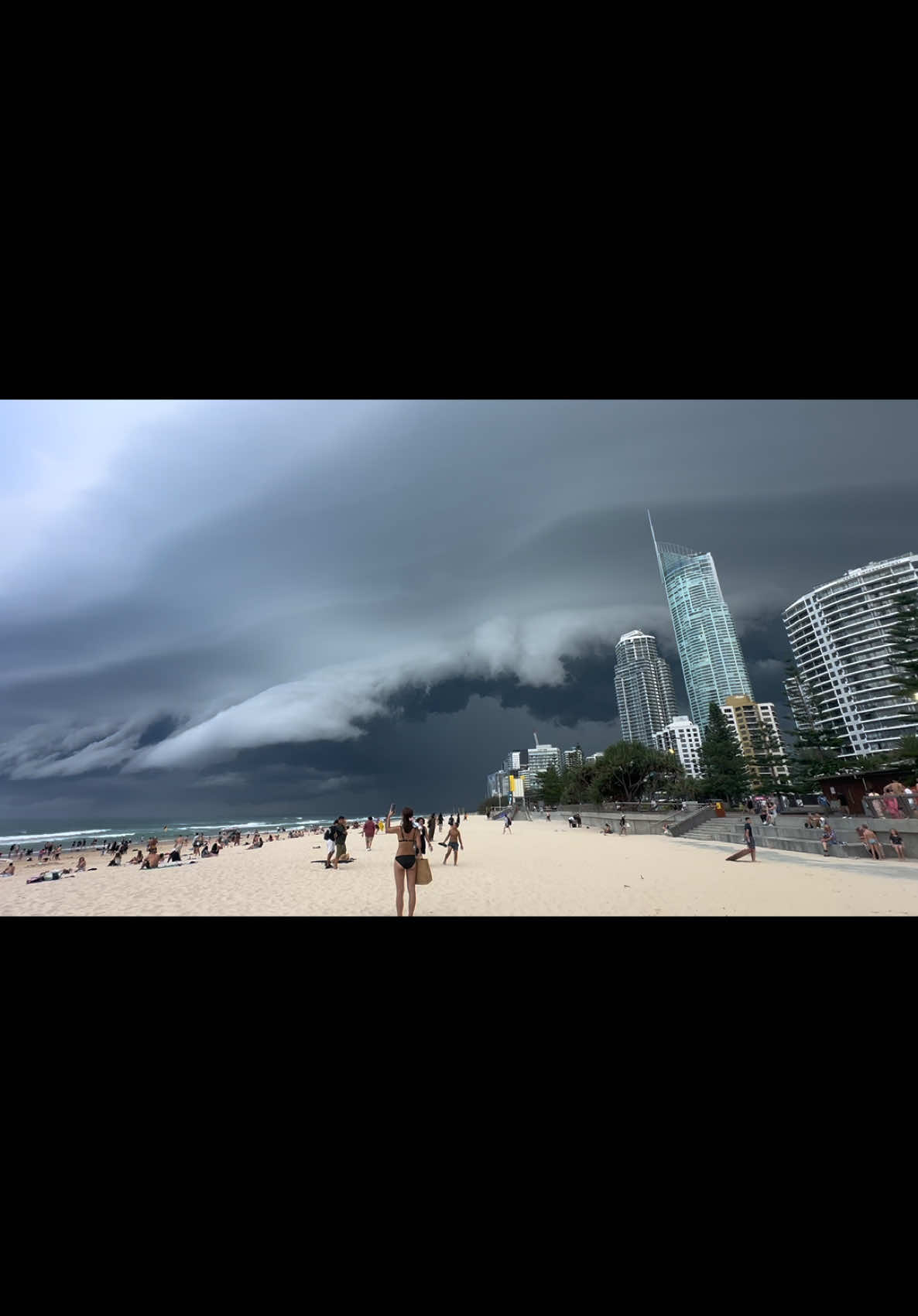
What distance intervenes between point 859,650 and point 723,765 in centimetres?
4327

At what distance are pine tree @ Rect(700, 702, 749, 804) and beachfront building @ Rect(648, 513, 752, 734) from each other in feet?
228

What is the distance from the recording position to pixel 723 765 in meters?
42.6

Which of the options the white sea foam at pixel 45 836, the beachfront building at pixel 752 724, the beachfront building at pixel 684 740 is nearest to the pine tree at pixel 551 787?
the beachfront building at pixel 752 724

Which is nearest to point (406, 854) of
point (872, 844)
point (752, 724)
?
point (872, 844)

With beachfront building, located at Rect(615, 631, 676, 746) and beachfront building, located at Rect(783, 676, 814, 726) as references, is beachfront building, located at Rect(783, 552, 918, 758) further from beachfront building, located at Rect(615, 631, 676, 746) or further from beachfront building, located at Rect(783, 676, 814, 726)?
beachfront building, located at Rect(615, 631, 676, 746)

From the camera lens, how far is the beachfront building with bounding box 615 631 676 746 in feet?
411

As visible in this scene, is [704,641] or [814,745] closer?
[814,745]

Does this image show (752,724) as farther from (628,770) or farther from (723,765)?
(628,770)

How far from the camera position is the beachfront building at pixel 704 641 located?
114m

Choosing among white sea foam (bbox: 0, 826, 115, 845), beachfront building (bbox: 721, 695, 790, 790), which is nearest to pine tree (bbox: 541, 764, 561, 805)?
beachfront building (bbox: 721, 695, 790, 790)
